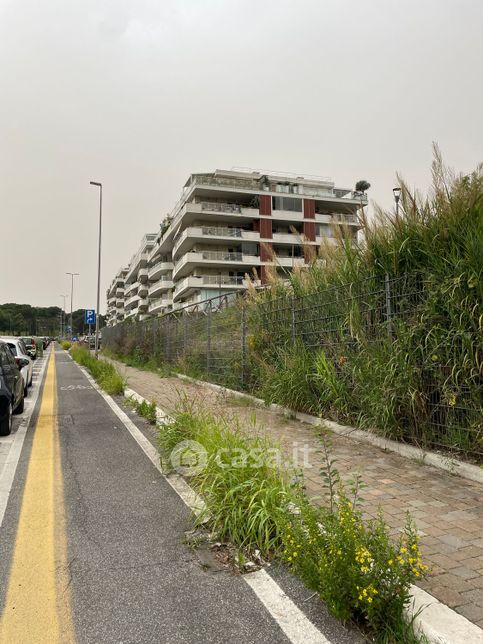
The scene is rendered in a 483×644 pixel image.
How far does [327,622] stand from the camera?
244cm

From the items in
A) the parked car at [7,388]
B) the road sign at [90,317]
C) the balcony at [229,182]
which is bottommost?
the parked car at [7,388]

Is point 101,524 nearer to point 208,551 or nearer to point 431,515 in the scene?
point 208,551

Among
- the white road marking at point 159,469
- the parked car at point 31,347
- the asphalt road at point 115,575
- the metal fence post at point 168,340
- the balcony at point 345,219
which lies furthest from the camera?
the parked car at point 31,347

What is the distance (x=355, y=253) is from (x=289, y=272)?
2.47m

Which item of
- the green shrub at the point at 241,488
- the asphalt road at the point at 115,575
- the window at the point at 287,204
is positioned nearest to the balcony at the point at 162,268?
the window at the point at 287,204

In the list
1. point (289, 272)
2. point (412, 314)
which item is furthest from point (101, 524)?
point (289, 272)

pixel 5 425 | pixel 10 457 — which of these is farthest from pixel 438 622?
pixel 5 425

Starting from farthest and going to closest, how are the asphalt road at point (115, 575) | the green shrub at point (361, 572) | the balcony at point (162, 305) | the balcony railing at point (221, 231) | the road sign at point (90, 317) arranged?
the balcony at point (162, 305), the balcony railing at point (221, 231), the road sign at point (90, 317), the asphalt road at point (115, 575), the green shrub at point (361, 572)

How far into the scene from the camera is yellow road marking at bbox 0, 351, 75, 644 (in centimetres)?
243

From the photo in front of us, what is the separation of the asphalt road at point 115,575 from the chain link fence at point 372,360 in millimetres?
2699

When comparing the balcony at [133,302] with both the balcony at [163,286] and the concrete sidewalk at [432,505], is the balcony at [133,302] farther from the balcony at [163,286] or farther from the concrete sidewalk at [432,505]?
the concrete sidewalk at [432,505]

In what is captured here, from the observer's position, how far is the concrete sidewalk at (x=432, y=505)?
8.78 ft

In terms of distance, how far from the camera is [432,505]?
12.8 feet

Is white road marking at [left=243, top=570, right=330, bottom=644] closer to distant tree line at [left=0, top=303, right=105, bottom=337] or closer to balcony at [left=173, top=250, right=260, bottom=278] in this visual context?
balcony at [left=173, top=250, right=260, bottom=278]
